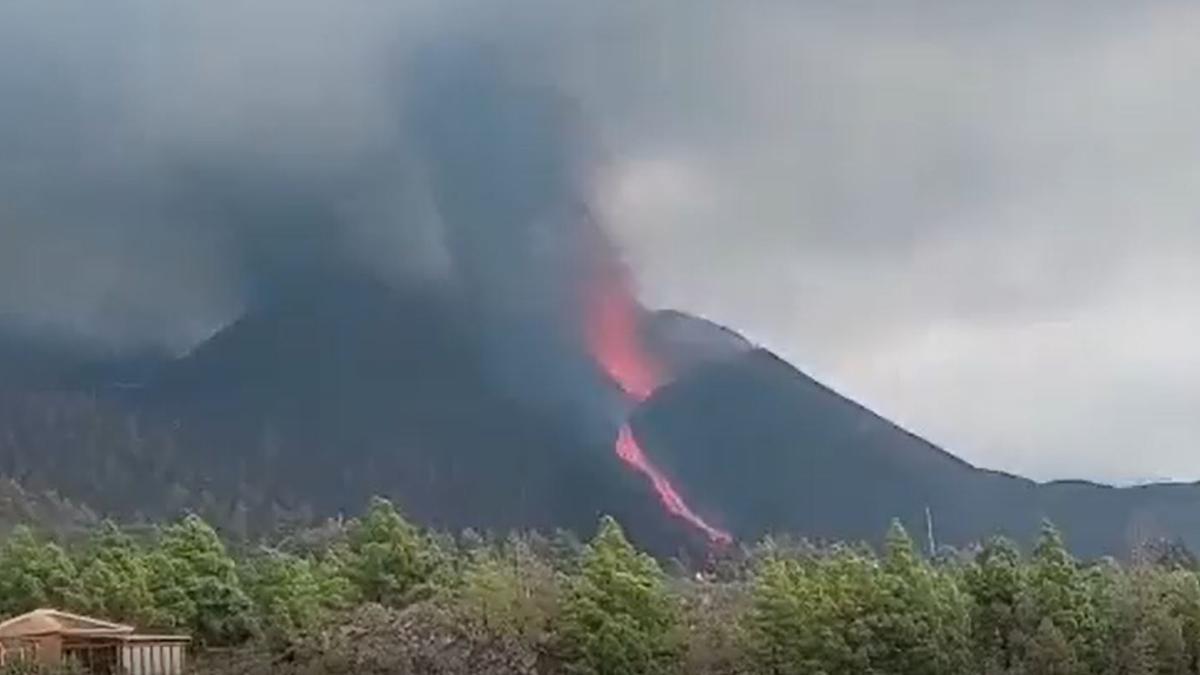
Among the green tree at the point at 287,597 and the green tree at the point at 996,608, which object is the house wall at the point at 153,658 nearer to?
the green tree at the point at 287,597

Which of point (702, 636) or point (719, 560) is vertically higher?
point (719, 560)

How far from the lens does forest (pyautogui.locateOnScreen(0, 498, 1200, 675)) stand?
1967 inches

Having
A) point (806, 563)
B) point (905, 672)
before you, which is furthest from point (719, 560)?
point (905, 672)

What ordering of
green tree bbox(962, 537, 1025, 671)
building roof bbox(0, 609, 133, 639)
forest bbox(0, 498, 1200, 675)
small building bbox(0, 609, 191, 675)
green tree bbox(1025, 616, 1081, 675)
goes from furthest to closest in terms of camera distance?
green tree bbox(962, 537, 1025, 671) → green tree bbox(1025, 616, 1081, 675) → forest bbox(0, 498, 1200, 675) → building roof bbox(0, 609, 133, 639) → small building bbox(0, 609, 191, 675)

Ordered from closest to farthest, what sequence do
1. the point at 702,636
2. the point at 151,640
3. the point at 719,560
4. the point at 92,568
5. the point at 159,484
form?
the point at 151,640
the point at 702,636
the point at 92,568
the point at 719,560
the point at 159,484

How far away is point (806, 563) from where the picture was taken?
57.4m

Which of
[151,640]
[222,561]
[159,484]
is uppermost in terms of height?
[159,484]

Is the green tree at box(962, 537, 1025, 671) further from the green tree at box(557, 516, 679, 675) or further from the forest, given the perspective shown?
the green tree at box(557, 516, 679, 675)

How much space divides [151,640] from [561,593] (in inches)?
446

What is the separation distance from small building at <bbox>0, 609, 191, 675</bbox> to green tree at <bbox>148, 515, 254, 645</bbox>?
472 cm

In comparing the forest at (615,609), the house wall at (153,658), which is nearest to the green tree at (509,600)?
the forest at (615,609)

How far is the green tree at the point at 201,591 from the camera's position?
2115 inches

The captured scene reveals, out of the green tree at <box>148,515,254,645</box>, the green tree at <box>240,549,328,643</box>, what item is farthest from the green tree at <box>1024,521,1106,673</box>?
the green tree at <box>148,515,254,645</box>

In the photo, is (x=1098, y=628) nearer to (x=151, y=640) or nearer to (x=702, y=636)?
(x=702, y=636)
